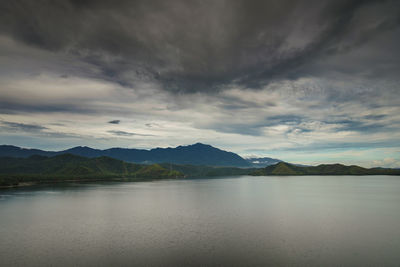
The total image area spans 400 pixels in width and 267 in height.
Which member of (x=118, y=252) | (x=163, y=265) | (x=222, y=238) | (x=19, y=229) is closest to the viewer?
(x=163, y=265)

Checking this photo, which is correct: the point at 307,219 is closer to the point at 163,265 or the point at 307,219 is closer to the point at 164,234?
the point at 164,234

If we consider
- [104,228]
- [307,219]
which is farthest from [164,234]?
[307,219]

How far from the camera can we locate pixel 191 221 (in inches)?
3007

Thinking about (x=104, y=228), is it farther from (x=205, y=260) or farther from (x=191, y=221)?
(x=205, y=260)

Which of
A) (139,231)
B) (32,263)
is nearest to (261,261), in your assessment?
(139,231)

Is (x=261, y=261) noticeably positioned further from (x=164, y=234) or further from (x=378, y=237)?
(x=378, y=237)

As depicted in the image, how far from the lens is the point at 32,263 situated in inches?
1612

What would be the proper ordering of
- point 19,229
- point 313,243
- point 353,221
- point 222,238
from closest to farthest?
point 313,243
point 222,238
point 19,229
point 353,221

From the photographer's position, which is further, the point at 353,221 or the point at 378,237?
the point at 353,221

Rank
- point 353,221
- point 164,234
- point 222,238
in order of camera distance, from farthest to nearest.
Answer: point 353,221
point 164,234
point 222,238

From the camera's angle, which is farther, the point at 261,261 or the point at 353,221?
the point at 353,221

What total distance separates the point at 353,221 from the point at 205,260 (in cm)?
5919

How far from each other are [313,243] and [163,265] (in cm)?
3372

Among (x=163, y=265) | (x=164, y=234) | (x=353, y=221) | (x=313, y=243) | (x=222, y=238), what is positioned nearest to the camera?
(x=163, y=265)
